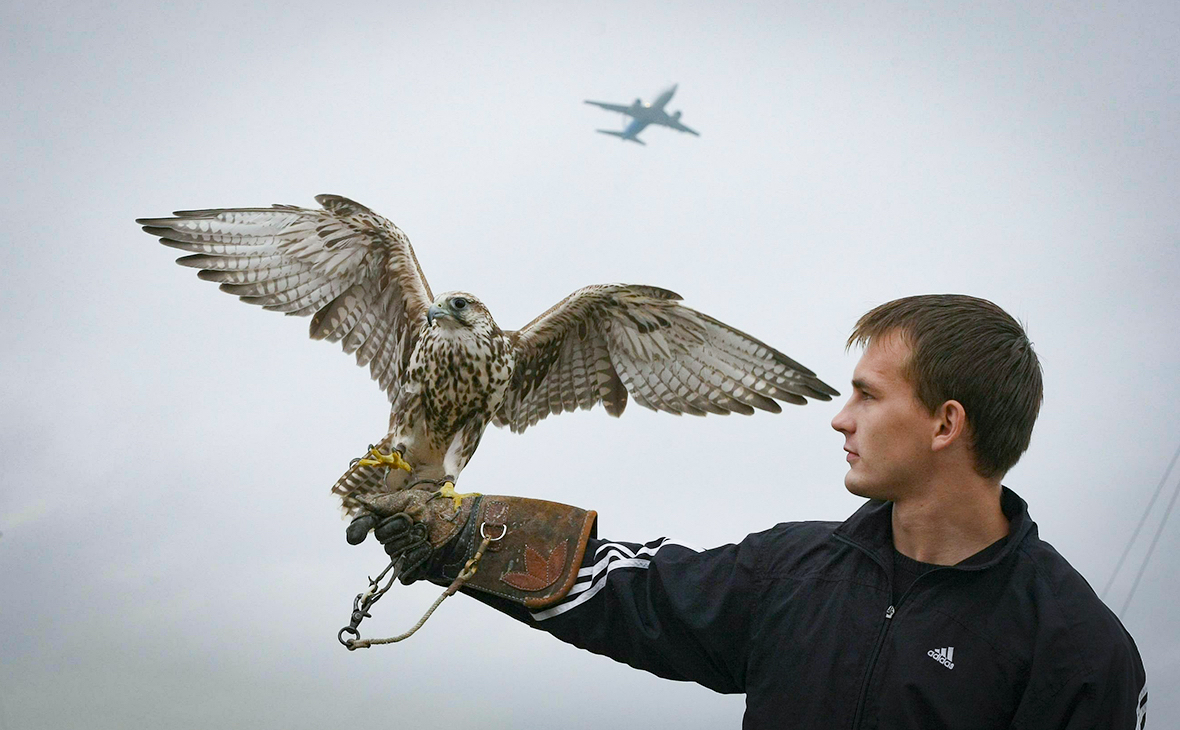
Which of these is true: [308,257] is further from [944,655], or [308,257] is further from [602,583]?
[944,655]

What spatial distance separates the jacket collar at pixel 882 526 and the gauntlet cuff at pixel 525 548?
533mm

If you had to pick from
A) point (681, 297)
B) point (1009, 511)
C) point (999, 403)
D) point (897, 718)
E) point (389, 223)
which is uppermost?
point (389, 223)

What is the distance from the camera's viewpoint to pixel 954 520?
1697 millimetres

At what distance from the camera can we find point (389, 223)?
2773mm

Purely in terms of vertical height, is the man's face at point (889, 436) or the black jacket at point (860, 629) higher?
the man's face at point (889, 436)

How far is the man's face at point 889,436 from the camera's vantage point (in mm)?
1667

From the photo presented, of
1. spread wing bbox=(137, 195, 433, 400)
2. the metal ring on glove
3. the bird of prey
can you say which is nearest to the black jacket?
the metal ring on glove

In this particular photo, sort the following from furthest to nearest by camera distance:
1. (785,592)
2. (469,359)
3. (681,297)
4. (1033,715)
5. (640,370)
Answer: (640,370)
(681,297)
(469,359)
(785,592)
(1033,715)

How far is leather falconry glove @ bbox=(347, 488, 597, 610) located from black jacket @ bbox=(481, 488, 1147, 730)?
0.05 m

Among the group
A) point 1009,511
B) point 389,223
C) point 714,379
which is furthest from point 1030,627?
point 389,223

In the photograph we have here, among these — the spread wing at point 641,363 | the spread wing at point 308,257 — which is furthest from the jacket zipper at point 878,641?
the spread wing at point 308,257

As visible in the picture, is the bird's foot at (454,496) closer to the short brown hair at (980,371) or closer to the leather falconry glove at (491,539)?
the leather falconry glove at (491,539)

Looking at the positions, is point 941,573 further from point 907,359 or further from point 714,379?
point 714,379

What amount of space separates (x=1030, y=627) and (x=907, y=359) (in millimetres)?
511
